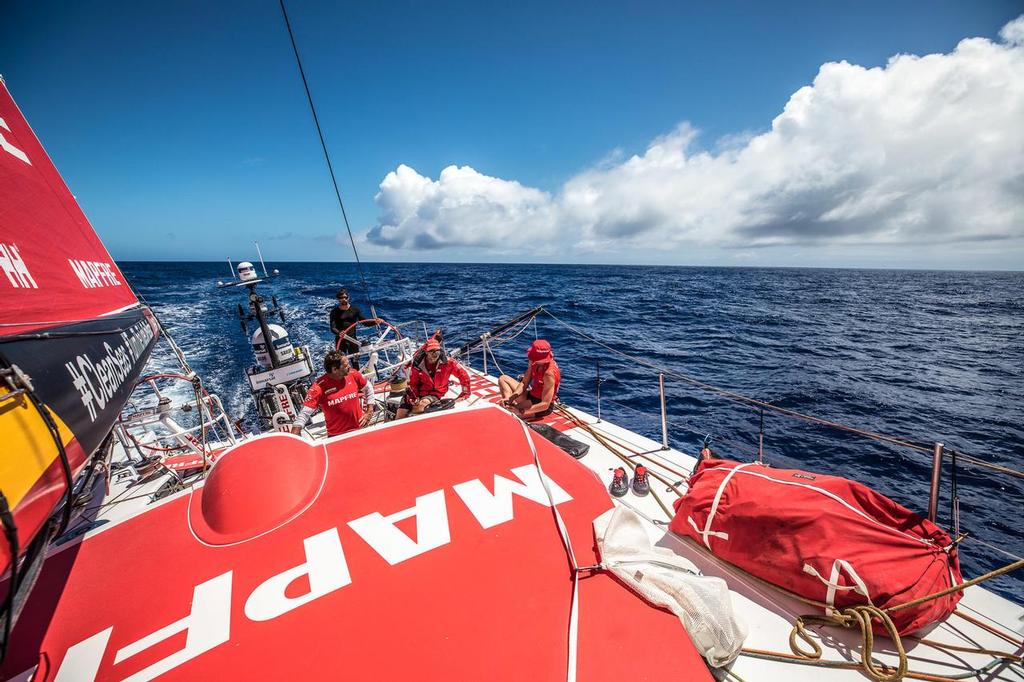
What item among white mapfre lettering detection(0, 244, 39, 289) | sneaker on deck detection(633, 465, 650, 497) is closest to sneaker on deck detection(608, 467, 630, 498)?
sneaker on deck detection(633, 465, 650, 497)

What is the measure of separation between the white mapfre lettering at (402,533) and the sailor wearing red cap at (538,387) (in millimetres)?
2580

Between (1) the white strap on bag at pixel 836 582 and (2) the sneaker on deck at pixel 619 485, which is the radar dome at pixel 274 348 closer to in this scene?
(2) the sneaker on deck at pixel 619 485

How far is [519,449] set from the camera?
2365 millimetres

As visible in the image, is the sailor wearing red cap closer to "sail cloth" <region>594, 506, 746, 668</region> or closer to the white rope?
the white rope

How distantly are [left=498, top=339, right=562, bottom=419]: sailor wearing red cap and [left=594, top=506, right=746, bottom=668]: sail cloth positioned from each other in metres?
2.53

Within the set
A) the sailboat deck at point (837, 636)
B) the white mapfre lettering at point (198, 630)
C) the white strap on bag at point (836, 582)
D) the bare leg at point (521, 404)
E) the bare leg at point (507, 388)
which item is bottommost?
the sailboat deck at point (837, 636)

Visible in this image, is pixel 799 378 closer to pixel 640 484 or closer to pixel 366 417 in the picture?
pixel 640 484

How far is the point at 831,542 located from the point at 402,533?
249 centimetres

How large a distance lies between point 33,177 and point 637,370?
13.3m

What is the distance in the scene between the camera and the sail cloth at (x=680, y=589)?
1.69 metres

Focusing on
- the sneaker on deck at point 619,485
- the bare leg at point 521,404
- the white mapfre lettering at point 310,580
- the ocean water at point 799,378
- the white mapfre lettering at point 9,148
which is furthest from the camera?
the ocean water at point 799,378

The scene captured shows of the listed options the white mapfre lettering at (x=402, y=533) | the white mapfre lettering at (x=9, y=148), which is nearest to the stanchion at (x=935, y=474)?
the white mapfre lettering at (x=402, y=533)

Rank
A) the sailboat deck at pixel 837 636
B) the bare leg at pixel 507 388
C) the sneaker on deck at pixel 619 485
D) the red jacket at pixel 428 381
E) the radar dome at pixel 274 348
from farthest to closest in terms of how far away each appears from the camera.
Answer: the radar dome at pixel 274 348 < the bare leg at pixel 507 388 < the red jacket at pixel 428 381 < the sneaker on deck at pixel 619 485 < the sailboat deck at pixel 837 636

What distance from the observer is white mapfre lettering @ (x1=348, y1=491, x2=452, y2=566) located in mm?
1681
